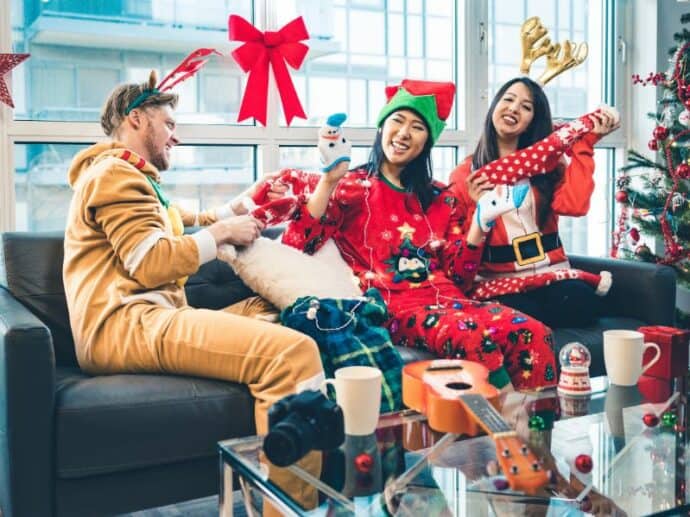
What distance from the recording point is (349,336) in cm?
209

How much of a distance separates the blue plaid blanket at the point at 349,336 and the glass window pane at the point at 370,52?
116 centimetres

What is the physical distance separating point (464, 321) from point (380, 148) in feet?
2.14

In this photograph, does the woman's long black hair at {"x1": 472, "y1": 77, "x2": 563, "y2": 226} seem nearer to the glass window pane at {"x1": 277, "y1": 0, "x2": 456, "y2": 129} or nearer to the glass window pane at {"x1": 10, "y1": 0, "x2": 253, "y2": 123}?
the glass window pane at {"x1": 277, "y1": 0, "x2": 456, "y2": 129}

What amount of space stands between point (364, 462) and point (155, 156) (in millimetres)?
1164

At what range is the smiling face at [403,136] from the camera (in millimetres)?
2537

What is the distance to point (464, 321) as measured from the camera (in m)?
2.27

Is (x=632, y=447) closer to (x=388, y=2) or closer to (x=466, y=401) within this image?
(x=466, y=401)

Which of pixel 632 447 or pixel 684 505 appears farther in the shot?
pixel 632 447

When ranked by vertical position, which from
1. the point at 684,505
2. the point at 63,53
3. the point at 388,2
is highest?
the point at 388,2

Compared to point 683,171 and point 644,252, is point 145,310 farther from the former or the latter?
point 644,252

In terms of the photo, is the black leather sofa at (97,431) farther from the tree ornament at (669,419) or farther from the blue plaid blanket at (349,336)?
the tree ornament at (669,419)

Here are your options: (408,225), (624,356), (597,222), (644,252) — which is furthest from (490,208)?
(597,222)

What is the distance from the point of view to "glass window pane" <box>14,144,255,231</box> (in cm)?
270

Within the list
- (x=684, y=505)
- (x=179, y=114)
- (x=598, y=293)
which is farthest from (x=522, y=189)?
(x=684, y=505)
